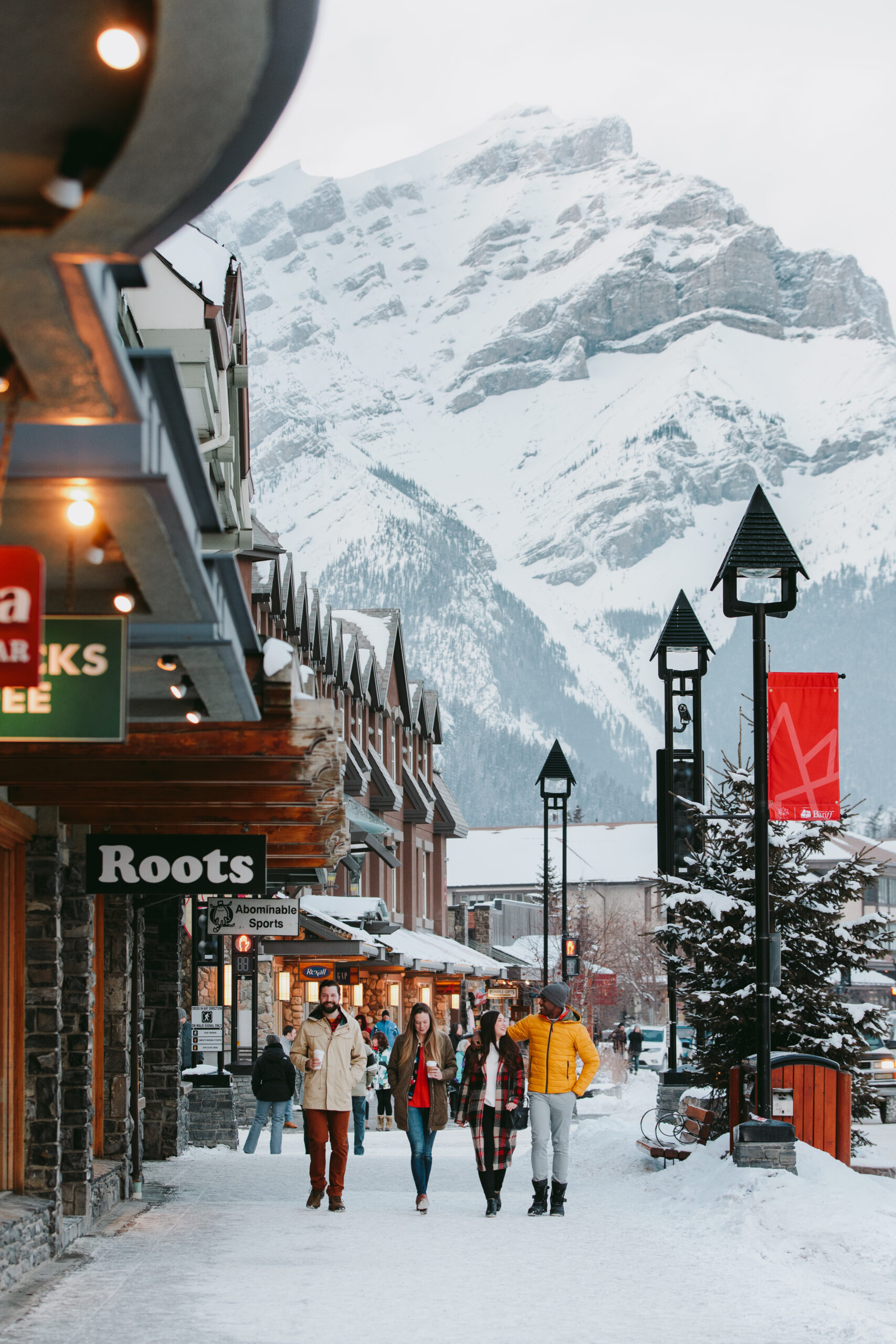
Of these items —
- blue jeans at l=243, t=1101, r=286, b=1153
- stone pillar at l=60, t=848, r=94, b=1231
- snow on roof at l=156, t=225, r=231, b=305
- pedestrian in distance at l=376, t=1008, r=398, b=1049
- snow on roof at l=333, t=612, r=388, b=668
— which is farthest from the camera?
snow on roof at l=333, t=612, r=388, b=668

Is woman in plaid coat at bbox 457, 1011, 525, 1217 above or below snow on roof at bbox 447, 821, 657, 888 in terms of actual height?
above

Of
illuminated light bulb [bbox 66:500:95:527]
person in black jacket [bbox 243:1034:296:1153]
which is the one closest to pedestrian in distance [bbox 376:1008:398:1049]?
person in black jacket [bbox 243:1034:296:1153]

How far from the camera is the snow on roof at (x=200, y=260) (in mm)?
14992

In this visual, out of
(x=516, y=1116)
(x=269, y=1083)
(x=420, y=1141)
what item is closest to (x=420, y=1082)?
(x=420, y=1141)

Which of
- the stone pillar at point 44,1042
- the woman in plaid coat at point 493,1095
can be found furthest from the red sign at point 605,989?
the stone pillar at point 44,1042

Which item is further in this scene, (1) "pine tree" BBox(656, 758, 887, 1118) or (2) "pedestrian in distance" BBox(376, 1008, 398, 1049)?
(2) "pedestrian in distance" BBox(376, 1008, 398, 1049)

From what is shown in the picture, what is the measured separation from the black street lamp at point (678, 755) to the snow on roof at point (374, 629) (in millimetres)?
25387

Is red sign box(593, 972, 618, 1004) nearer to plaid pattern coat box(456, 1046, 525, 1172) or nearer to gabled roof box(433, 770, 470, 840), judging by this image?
gabled roof box(433, 770, 470, 840)

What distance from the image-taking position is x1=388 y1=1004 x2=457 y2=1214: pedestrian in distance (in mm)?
12867

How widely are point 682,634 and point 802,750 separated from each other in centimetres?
830

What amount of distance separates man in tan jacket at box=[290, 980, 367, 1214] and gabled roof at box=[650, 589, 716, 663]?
9848mm

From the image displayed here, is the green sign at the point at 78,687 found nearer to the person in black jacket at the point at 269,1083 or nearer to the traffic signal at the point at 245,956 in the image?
the person in black jacket at the point at 269,1083

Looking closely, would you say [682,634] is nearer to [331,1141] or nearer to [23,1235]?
[331,1141]

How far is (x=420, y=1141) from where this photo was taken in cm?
1305
